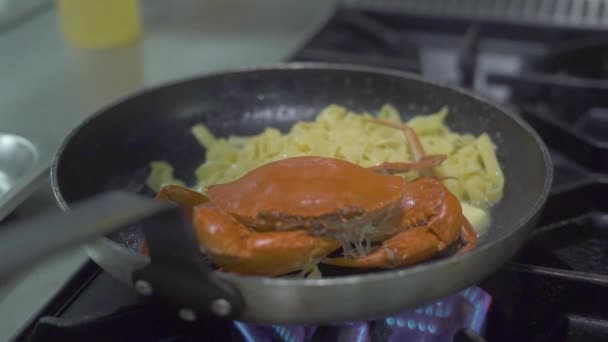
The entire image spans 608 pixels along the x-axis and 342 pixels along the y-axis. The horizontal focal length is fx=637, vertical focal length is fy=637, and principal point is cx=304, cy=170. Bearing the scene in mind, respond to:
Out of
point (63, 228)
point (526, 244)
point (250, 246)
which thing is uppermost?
point (63, 228)

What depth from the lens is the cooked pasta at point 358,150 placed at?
0.88 m

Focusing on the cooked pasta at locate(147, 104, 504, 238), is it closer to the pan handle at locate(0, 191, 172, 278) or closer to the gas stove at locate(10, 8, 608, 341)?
the gas stove at locate(10, 8, 608, 341)

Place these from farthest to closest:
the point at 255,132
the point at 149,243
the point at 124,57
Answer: the point at 124,57
the point at 255,132
the point at 149,243

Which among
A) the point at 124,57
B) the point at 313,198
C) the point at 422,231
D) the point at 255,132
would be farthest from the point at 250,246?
the point at 124,57

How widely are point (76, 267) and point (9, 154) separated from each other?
314 millimetres

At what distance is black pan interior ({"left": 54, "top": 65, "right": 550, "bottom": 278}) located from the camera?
2.71ft

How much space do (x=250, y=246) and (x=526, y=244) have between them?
1.26 feet

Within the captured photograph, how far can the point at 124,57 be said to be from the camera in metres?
1.35

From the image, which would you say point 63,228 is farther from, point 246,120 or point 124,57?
point 124,57

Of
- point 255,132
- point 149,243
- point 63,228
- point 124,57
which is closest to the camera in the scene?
point 63,228

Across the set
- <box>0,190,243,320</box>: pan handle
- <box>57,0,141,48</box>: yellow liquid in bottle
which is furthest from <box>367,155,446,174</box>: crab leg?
<box>57,0,141,48</box>: yellow liquid in bottle

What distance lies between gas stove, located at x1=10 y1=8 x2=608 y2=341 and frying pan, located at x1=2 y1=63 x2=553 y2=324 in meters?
0.06

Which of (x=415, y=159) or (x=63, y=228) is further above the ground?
(x=63, y=228)

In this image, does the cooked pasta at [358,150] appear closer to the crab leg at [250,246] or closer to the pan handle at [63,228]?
the crab leg at [250,246]
